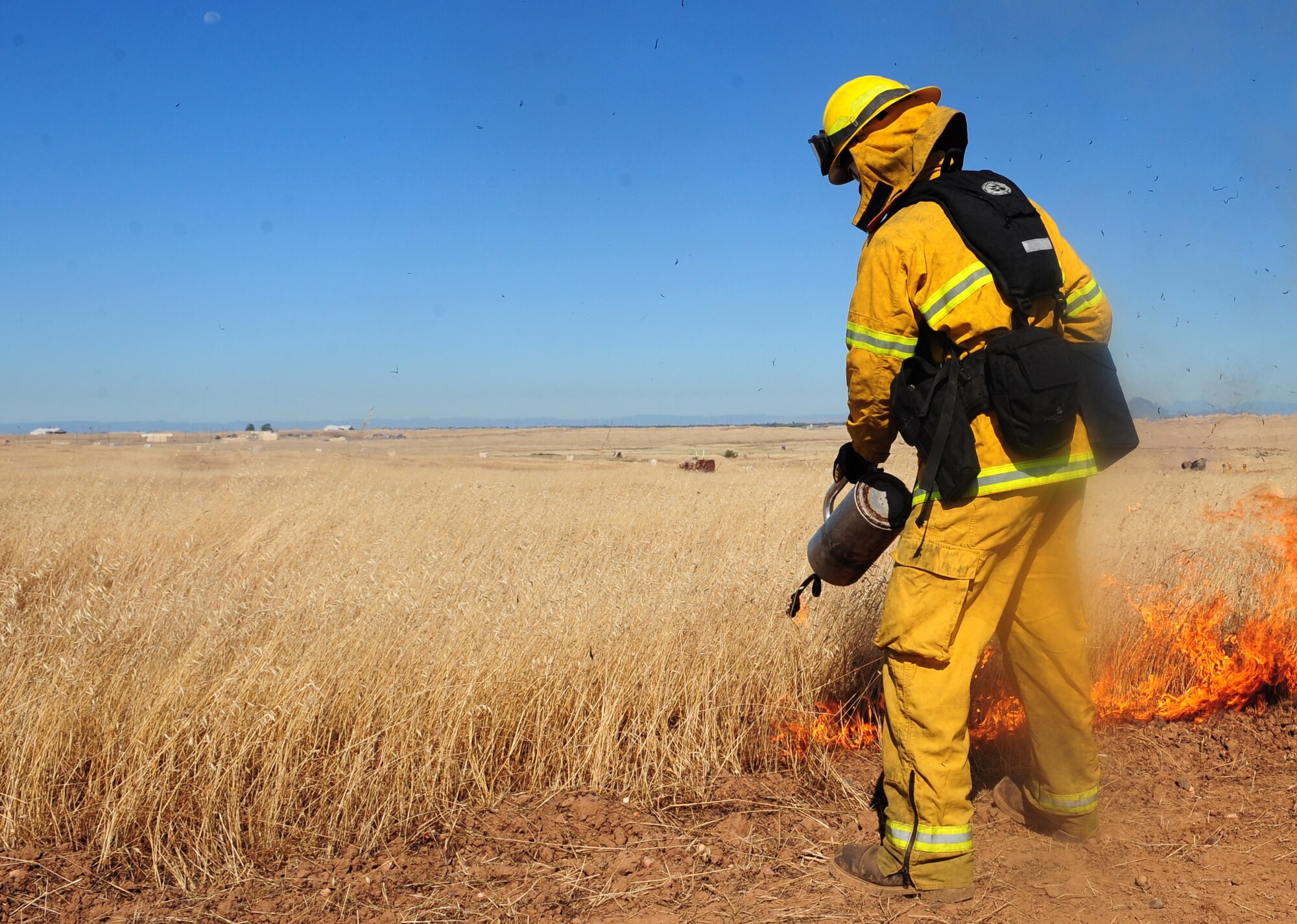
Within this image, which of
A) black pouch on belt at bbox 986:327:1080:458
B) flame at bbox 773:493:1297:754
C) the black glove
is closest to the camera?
black pouch on belt at bbox 986:327:1080:458

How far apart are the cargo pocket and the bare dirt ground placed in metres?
0.83

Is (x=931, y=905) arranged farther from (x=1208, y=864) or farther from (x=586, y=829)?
(x=586, y=829)

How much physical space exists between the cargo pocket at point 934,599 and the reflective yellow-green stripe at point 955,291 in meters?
0.72

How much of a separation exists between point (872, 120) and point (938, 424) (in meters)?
1.10

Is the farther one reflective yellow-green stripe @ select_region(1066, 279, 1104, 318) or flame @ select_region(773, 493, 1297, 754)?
flame @ select_region(773, 493, 1297, 754)

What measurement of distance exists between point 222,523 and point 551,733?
6757mm

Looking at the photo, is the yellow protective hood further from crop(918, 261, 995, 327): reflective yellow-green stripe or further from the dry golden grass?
the dry golden grass

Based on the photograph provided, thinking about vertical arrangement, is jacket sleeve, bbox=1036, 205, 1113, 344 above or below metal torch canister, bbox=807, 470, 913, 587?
above

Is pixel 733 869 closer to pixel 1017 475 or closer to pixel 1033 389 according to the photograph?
pixel 1017 475

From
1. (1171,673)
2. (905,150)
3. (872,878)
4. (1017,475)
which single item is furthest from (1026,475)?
(1171,673)

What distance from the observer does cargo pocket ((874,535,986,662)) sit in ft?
8.76

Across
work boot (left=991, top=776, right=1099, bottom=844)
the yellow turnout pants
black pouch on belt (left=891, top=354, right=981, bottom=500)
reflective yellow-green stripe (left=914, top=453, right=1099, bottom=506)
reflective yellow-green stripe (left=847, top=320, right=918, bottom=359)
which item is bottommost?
work boot (left=991, top=776, right=1099, bottom=844)

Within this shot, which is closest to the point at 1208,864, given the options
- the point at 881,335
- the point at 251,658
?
the point at 881,335

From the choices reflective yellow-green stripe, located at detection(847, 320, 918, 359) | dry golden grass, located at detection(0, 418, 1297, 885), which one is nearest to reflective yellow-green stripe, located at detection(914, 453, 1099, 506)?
reflective yellow-green stripe, located at detection(847, 320, 918, 359)
